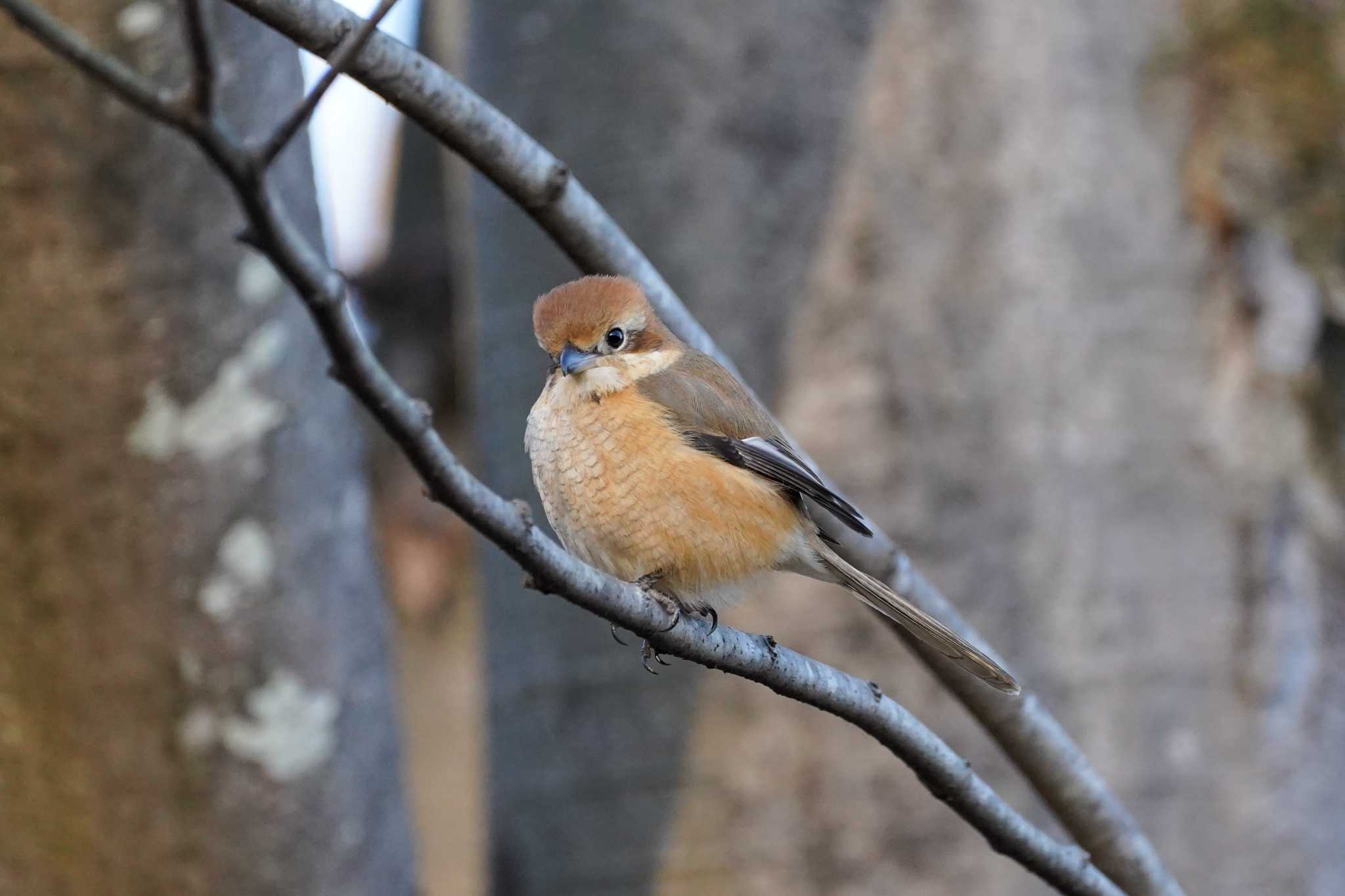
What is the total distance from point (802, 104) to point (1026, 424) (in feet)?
3.56

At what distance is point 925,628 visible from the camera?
232 centimetres

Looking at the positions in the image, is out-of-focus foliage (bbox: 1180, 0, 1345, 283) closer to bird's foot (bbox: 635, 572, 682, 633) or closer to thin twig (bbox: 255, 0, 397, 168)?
bird's foot (bbox: 635, 572, 682, 633)

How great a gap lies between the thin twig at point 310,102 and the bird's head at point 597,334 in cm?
119

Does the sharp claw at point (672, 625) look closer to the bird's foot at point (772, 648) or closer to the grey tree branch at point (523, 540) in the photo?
the grey tree branch at point (523, 540)

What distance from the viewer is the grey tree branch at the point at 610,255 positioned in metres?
1.81

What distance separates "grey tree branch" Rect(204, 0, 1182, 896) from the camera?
181cm

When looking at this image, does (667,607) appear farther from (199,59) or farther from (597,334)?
(199,59)

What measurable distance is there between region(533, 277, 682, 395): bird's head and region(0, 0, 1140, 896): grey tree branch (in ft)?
2.42

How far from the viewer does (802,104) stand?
3.85 m

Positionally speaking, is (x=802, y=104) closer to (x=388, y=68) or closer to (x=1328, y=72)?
(x=1328, y=72)

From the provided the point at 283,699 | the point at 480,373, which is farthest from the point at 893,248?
the point at 283,699

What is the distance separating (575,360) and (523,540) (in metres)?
1.11

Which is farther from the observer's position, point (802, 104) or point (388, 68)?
point (802, 104)

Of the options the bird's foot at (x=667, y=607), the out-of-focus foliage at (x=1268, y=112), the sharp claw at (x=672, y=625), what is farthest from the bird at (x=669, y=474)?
the out-of-focus foliage at (x=1268, y=112)
